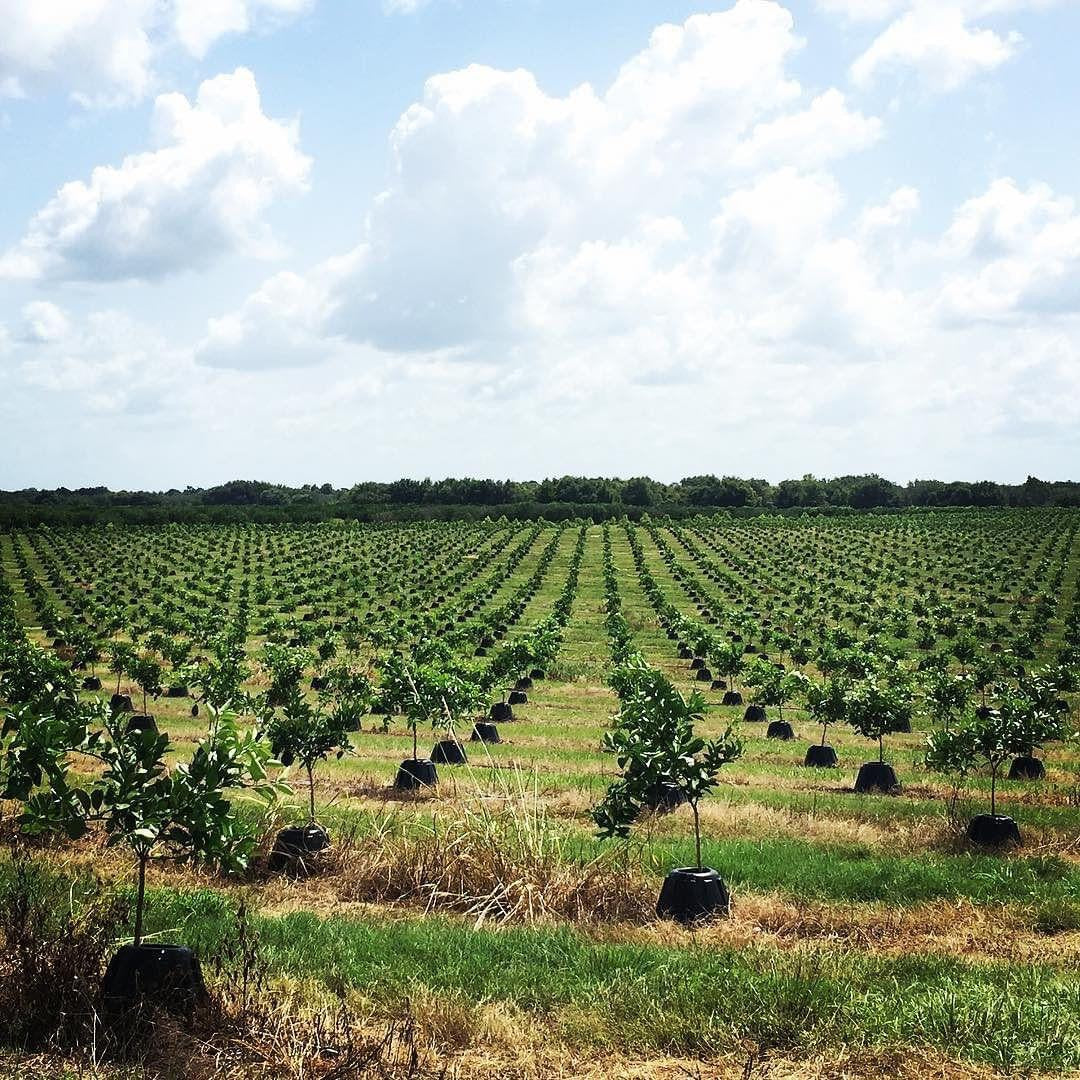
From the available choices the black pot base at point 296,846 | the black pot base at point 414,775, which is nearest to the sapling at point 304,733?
the black pot base at point 296,846

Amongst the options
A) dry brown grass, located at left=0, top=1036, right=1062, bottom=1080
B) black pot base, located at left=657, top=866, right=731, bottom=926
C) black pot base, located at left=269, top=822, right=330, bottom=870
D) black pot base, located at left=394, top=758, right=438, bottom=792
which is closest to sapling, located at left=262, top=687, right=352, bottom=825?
black pot base, located at left=269, top=822, right=330, bottom=870

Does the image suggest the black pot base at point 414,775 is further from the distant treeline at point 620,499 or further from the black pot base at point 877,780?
the distant treeline at point 620,499

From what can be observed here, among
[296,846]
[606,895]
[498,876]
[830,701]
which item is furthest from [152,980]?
[830,701]

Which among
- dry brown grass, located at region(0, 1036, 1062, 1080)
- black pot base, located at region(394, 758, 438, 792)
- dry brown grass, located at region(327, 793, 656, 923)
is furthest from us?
black pot base, located at region(394, 758, 438, 792)

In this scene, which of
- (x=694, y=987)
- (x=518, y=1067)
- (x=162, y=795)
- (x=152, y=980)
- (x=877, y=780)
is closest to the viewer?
(x=518, y=1067)

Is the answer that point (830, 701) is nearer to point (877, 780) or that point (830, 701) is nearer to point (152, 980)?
point (877, 780)

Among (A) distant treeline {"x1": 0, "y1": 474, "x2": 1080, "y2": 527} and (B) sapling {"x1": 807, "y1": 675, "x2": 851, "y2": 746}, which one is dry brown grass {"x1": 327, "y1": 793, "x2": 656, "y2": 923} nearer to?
(B) sapling {"x1": 807, "y1": 675, "x2": 851, "y2": 746}

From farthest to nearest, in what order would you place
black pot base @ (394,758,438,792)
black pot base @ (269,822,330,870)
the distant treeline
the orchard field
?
the distant treeline < black pot base @ (394,758,438,792) < black pot base @ (269,822,330,870) < the orchard field

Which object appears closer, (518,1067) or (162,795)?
(518,1067)

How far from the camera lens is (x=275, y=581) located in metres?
84.0

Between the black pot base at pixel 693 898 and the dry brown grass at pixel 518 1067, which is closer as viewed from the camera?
the dry brown grass at pixel 518 1067

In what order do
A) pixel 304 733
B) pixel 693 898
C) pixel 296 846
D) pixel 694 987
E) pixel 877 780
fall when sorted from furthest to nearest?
pixel 877 780 → pixel 304 733 → pixel 296 846 → pixel 693 898 → pixel 694 987

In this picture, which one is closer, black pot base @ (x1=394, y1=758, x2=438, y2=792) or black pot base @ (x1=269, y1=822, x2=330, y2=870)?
black pot base @ (x1=269, y1=822, x2=330, y2=870)

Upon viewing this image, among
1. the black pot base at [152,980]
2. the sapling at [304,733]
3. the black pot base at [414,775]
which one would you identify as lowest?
the black pot base at [414,775]
